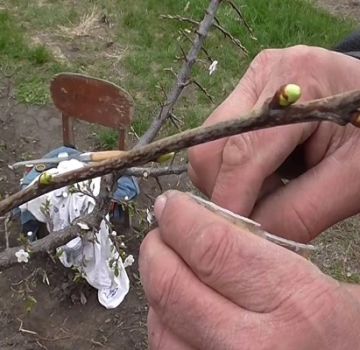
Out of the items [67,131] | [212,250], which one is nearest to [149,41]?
[67,131]

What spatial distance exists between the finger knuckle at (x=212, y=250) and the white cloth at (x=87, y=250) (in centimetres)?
170

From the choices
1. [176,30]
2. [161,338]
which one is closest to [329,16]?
[176,30]

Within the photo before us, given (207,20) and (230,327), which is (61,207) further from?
(230,327)

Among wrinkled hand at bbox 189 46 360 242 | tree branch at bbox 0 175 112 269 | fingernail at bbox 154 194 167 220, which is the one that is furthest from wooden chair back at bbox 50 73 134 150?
fingernail at bbox 154 194 167 220

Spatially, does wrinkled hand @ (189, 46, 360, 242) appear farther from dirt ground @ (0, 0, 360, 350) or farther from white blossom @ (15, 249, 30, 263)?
dirt ground @ (0, 0, 360, 350)

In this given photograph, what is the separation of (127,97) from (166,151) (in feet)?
6.54

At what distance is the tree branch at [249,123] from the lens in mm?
708

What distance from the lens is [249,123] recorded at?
2.47ft

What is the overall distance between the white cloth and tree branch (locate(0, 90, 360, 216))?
5.80ft

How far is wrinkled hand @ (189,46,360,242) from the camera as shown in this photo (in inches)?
43.8

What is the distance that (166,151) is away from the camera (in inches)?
31.7

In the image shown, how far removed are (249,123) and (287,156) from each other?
416 millimetres

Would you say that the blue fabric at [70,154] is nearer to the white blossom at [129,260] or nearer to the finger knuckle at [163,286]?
the white blossom at [129,260]

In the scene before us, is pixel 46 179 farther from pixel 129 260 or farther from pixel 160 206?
pixel 129 260
